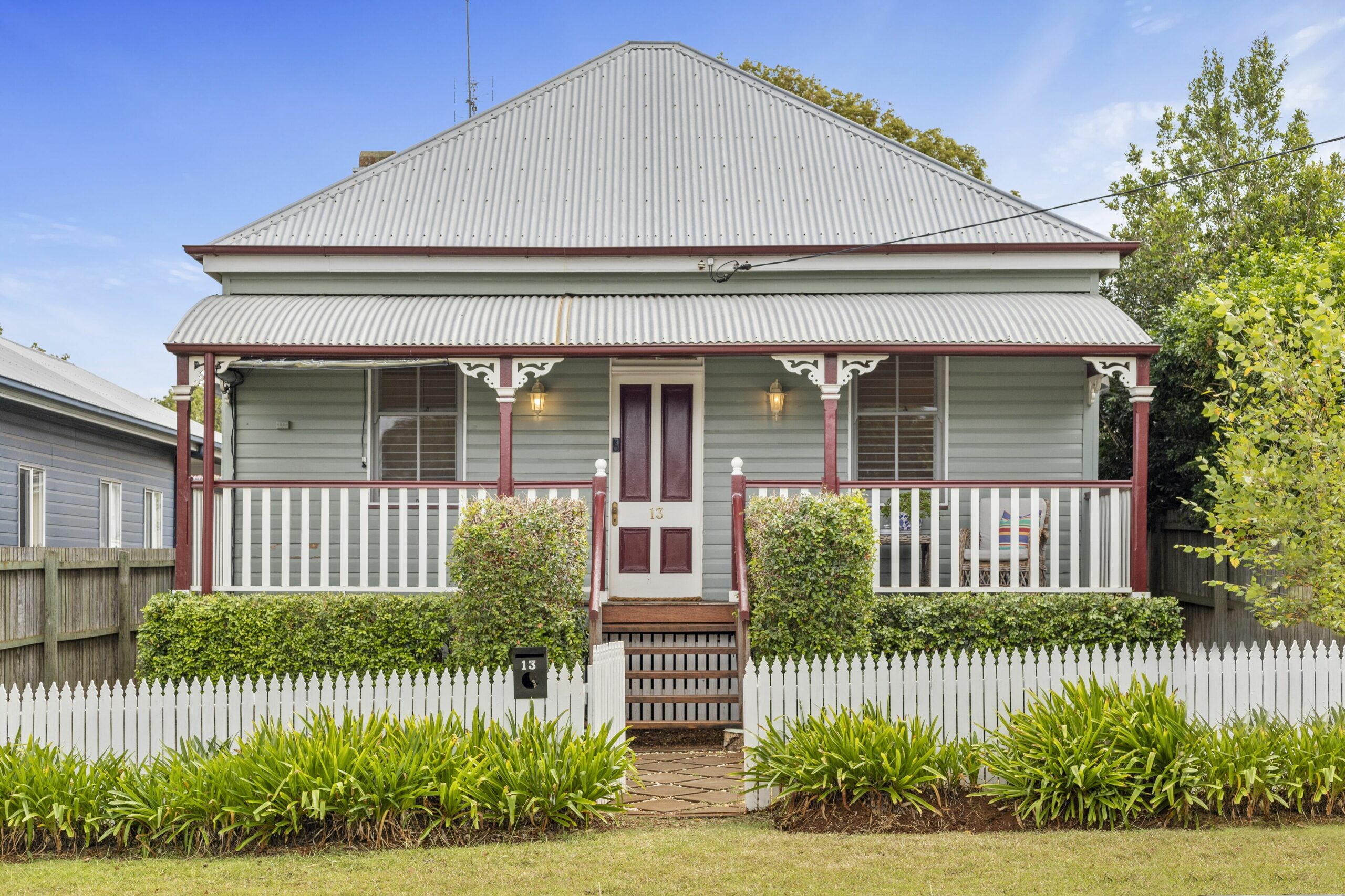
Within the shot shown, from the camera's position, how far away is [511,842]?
6746 mm

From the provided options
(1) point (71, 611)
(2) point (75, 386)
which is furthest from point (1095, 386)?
(2) point (75, 386)

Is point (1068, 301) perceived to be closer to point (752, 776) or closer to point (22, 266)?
point (752, 776)

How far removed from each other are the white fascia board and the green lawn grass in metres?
6.75

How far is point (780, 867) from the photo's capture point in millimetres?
6234

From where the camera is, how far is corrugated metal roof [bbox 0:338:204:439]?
1448 cm

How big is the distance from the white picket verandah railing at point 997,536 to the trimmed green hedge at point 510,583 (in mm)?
2371

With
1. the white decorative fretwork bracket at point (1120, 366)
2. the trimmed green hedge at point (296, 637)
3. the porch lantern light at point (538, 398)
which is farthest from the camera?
the porch lantern light at point (538, 398)

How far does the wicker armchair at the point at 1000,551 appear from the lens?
1043 centimetres

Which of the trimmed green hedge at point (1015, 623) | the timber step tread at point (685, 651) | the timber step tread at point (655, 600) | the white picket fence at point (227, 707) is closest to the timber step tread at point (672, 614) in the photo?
the timber step tread at point (655, 600)

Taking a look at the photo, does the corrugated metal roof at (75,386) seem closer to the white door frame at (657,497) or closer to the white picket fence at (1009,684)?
the white door frame at (657,497)

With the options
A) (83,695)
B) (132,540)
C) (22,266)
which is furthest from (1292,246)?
(22,266)

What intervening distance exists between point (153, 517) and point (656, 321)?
41.1 ft

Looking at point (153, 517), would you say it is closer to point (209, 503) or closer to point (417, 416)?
point (417, 416)

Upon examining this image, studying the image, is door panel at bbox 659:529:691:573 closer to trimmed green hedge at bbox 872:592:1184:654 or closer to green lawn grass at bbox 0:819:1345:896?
trimmed green hedge at bbox 872:592:1184:654
